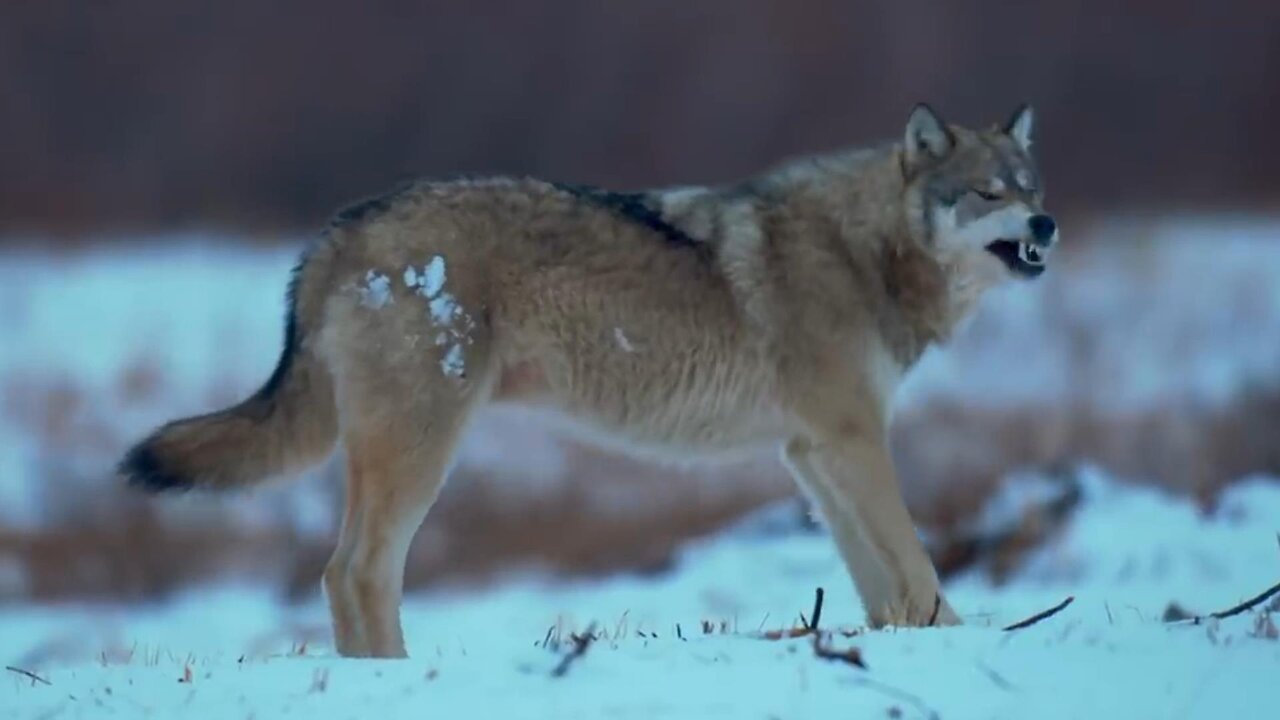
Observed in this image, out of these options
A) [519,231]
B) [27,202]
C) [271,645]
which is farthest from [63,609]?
[27,202]

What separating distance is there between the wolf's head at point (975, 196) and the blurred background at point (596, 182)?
457 cm

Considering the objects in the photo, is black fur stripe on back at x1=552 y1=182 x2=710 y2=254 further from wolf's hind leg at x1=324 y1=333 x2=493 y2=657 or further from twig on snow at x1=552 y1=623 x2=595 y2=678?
twig on snow at x1=552 y1=623 x2=595 y2=678

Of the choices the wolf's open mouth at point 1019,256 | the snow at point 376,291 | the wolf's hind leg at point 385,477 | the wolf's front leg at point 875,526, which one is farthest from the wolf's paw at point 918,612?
the snow at point 376,291

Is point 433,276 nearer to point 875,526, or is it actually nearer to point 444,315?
point 444,315

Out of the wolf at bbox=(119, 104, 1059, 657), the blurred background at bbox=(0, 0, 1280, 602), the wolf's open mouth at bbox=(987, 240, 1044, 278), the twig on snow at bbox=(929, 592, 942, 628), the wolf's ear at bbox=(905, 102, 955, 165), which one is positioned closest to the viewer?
the twig on snow at bbox=(929, 592, 942, 628)

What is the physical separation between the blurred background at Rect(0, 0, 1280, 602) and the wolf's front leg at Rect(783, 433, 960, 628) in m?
4.39

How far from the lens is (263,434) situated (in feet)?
19.1

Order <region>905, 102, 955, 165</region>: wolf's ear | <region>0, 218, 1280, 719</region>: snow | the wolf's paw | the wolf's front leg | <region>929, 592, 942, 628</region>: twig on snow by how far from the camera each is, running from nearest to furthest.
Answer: <region>0, 218, 1280, 719</region>: snow < <region>929, 592, 942, 628</region>: twig on snow < the wolf's paw < the wolf's front leg < <region>905, 102, 955, 165</region>: wolf's ear

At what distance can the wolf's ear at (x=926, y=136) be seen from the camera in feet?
21.0

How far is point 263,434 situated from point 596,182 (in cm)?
1247

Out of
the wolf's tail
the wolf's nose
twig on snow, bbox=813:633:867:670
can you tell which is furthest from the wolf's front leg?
the wolf's tail

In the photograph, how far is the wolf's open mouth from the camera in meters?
6.20

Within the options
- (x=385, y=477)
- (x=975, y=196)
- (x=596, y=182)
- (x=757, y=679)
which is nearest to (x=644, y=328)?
(x=385, y=477)

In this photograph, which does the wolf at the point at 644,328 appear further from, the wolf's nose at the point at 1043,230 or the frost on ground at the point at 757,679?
the frost on ground at the point at 757,679
